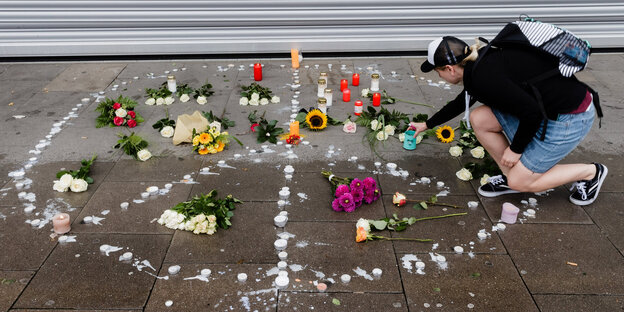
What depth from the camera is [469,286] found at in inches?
109

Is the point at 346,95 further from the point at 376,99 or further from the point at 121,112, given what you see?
the point at 121,112

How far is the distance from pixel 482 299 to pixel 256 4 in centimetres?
523

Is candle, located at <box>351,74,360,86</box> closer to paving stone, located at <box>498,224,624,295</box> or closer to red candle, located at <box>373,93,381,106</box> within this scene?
red candle, located at <box>373,93,381,106</box>

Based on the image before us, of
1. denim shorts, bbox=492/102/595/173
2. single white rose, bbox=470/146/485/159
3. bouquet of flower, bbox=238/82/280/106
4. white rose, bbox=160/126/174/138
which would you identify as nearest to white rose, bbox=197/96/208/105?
bouquet of flower, bbox=238/82/280/106

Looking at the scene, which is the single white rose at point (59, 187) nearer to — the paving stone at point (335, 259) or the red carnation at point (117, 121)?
the red carnation at point (117, 121)

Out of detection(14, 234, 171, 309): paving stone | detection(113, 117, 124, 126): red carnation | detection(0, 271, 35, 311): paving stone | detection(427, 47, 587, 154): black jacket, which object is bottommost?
detection(113, 117, 124, 126): red carnation

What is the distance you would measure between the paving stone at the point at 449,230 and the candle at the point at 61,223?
2116mm

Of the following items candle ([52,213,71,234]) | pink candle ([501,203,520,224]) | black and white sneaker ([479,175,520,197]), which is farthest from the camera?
black and white sneaker ([479,175,520,197])

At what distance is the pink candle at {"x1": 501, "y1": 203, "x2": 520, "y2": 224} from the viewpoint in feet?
10.8

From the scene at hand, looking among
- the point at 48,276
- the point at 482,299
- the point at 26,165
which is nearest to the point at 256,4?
the point at 26,165

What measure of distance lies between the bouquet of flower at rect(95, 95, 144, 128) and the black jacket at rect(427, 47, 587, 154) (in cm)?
329

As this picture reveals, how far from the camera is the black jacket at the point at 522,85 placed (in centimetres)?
292

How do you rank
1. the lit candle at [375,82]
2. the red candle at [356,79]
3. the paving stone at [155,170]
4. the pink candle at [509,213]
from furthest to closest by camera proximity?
the red candle at [356,79] < the lit candle at [375,82] < the paving stone at [155,170] < the pink candle at [509,213]

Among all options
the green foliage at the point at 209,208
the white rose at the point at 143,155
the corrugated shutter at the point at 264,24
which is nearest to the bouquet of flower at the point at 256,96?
the white rose at the point at 143,155
